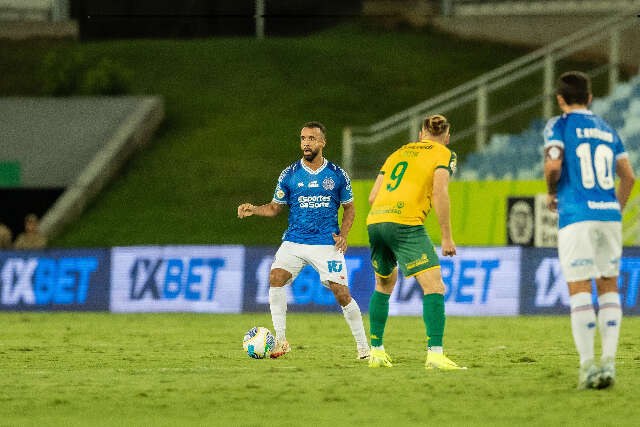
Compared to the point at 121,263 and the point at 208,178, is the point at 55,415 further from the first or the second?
the point at 208,178

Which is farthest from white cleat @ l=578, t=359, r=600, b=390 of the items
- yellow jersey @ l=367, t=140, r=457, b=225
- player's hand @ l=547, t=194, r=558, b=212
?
yellow jersey @ l=367, t=140, r=457, b=225

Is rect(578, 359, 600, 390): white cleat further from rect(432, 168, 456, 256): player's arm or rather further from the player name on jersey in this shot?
rect(432, 168, 456, 256): player's arm

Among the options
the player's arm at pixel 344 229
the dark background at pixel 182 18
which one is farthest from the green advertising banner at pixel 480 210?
the dark background at pixel 182 18

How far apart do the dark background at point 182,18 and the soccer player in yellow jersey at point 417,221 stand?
31744 mm

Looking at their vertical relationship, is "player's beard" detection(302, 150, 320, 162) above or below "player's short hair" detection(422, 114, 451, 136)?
below

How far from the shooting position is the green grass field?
7.67 metres

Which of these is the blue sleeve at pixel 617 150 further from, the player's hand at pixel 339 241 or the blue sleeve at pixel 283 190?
the blue sleeve at pixel 283 190

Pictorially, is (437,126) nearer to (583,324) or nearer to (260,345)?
(583,324)

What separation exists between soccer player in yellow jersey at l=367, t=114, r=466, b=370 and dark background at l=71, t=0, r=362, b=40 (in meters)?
31.7

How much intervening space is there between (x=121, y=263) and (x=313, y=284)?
3575 millimetres

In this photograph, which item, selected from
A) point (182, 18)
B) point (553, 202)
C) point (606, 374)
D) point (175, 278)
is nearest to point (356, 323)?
point (553, 202)

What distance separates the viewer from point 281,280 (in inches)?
485

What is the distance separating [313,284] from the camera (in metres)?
21.8

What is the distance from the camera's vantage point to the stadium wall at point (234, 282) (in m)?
20.6
